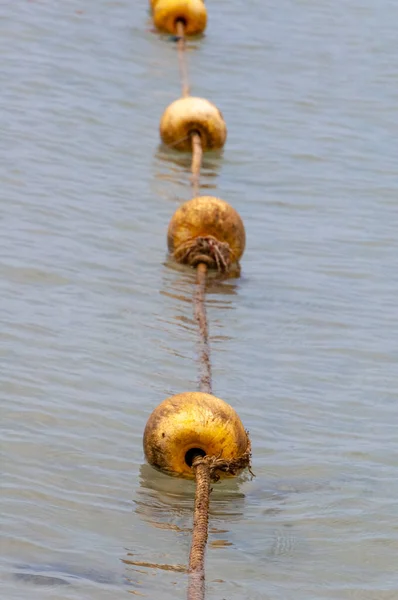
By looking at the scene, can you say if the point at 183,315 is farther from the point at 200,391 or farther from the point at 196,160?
the point at 196,160

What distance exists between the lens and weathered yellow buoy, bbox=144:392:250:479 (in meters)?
5.68

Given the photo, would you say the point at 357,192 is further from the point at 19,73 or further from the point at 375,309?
the point at 19,73

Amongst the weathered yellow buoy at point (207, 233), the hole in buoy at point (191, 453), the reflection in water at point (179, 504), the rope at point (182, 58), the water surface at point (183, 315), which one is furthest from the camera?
the rope at point (182, 58)

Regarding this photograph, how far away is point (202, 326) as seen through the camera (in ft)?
24.7

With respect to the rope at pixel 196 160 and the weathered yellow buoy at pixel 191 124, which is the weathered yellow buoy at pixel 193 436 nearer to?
the rope at pixel 196 160

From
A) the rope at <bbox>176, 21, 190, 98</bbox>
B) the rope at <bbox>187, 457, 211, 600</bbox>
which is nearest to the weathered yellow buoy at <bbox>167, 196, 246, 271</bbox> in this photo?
the rope at <bbox>187, 457, 211, 600</bbox>

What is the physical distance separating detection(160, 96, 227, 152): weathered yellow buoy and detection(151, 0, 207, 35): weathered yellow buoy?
448cm

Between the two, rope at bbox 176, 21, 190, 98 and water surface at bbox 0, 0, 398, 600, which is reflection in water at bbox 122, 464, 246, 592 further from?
rope at bbox 176, 21, 190, 98

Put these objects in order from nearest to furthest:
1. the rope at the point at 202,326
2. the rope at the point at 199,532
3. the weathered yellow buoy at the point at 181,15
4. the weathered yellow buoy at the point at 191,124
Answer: the rope at the point at 199,532
the rope at the point at 202,326
the weathered yellow buoy at the point at 191,124
the weathered yellow buoy at the point at 181,15

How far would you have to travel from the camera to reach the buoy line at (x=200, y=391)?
5.58 m

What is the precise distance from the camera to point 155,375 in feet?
22.8

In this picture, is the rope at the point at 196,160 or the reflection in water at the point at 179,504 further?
the rope at the point at 196,160

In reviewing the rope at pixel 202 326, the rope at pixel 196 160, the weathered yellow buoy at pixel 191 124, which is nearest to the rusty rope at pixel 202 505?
the rope at pixel 202 326

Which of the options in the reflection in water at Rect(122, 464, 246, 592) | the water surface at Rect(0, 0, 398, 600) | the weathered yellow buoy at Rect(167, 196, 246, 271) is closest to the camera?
the water surface at Rect(0, 0, 398, 600)
